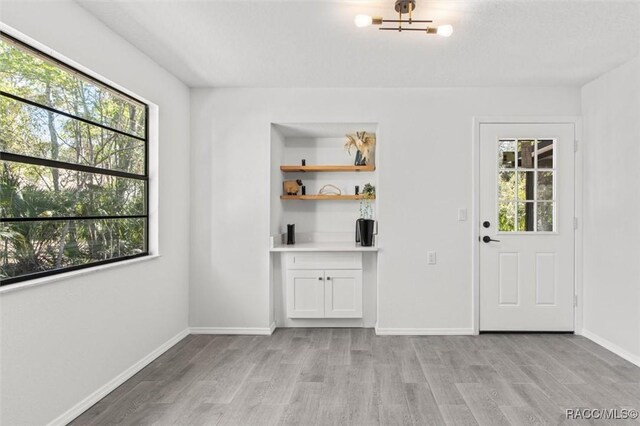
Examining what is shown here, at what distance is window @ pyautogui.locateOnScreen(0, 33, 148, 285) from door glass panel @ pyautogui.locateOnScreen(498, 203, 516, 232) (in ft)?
11.2

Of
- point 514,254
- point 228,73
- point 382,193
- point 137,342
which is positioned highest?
point 228,73

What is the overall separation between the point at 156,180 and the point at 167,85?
891 millimetres

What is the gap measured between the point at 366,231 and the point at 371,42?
1.90m

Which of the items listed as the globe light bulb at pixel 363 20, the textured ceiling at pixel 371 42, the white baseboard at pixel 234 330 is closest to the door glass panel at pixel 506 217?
the textured ceiling at pixel 371 42

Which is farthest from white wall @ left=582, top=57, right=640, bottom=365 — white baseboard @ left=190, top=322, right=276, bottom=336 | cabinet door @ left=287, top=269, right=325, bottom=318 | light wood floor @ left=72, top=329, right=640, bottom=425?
white baseboard @ left=190, top=322, right=276, bottom=336

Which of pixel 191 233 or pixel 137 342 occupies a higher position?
pixel 191 233

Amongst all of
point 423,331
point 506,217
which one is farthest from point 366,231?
point 506,217

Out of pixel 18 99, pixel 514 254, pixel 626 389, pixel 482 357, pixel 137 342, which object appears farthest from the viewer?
pixel 514 254

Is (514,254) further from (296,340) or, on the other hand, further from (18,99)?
(18,99)

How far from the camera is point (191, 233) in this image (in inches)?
157

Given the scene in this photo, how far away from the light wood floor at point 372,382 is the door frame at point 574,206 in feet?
1.04

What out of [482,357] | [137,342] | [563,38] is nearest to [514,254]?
[482,357]

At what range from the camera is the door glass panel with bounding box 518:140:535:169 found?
12.8 ft

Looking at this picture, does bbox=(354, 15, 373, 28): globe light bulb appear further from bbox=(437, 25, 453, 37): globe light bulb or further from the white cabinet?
the white cabinet
